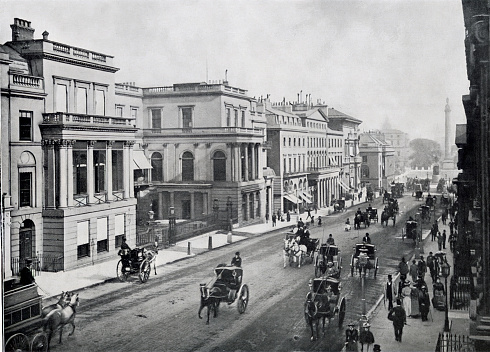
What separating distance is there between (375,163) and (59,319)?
14.5 m

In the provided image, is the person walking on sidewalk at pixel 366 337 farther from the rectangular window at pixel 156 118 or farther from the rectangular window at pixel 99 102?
the rectangular window at pixel 156 118

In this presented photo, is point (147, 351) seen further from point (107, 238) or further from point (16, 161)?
point (107, 238)

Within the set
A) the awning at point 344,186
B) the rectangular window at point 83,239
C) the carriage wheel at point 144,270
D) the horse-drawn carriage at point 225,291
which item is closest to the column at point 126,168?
the rectangular window at point 83,239

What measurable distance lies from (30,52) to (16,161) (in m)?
5.45

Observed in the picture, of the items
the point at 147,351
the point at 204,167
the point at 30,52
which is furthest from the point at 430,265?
the point at 204,167

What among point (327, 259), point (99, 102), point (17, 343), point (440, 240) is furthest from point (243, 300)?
point (99, 102)

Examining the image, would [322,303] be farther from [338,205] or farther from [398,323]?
[338,205]

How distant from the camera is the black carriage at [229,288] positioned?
48.2 ft

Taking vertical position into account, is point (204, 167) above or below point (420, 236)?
above

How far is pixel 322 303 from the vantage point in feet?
44.2

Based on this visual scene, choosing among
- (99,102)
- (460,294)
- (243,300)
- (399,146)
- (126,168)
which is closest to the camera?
(243,300)

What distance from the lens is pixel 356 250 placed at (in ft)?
59.4

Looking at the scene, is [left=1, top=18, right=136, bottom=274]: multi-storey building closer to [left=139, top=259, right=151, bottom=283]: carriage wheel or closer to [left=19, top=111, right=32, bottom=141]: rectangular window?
[left=19, top=111, right=32, bottom=141]: rectangular window

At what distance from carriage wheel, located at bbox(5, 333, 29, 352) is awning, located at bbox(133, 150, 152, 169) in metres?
19.0
